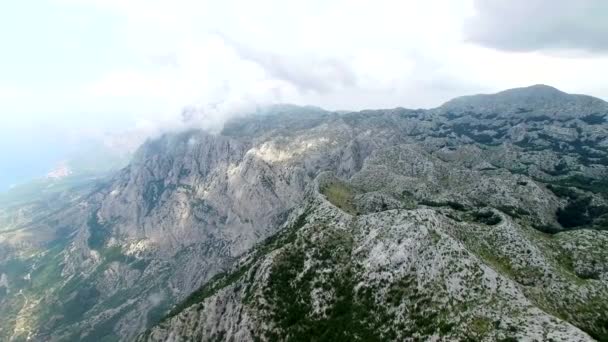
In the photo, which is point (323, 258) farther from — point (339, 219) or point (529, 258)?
point (529, 258)

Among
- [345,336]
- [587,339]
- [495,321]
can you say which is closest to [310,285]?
[345,336]

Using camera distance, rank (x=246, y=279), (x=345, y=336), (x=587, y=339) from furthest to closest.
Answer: (x=246, y=279) → (x=345, y=336) → (x=587, y=339)

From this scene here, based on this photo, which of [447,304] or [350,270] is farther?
[350,270]

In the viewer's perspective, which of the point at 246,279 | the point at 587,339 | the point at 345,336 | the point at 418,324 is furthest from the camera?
the point at 246,279

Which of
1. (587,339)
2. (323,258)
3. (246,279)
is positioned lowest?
(246,279)

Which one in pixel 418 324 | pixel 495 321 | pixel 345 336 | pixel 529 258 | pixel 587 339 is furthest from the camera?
pixel 529 258

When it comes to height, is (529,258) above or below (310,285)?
above

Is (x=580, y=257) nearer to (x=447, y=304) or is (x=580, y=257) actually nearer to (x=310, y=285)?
(x=447, y=304)

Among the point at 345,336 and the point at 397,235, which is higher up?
the point at 397,235

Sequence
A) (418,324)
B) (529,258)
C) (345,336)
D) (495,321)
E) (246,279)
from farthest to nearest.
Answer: (246,279)
(529,258)
(345,336)
(418,324)
(495,321)

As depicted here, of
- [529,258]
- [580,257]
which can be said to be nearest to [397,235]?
[529,258]
